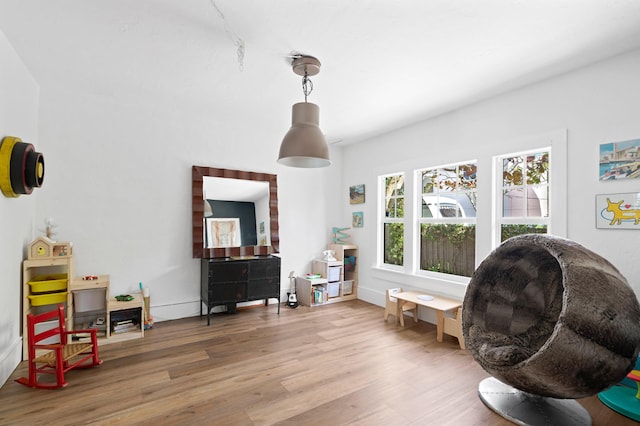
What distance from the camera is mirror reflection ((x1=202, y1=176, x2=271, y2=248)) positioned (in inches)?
162

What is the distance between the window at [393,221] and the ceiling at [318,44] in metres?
1.54

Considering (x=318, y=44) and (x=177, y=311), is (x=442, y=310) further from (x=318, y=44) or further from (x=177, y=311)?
(x=177, y=311)

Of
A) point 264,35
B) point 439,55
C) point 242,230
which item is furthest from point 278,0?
point 242,230

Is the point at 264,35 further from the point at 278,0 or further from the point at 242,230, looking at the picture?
the point at 242,230

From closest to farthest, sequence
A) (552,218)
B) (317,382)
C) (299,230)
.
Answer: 1. (317,382)
2. (552,218)
3. (299,230)

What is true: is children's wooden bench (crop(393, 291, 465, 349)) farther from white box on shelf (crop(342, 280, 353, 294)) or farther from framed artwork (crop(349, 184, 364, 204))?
framed artwork (crop(349, 184, 364, 204))

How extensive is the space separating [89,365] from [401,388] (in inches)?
102

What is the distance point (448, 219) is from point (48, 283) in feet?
14.0

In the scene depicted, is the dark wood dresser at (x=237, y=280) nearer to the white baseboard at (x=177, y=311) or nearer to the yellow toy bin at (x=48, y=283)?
the white baseboard at (x=177, y=311)

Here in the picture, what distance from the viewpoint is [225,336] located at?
11.2ft

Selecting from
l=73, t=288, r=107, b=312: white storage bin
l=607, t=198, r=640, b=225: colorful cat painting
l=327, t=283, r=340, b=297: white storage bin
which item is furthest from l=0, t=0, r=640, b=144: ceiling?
l=327, t=283, r=340, b=297: white storage bin

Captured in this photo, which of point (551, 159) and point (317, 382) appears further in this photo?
point (551, 159)

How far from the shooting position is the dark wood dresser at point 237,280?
3812 mm

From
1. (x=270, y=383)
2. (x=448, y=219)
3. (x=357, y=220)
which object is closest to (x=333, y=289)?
(x=357, y=220)
